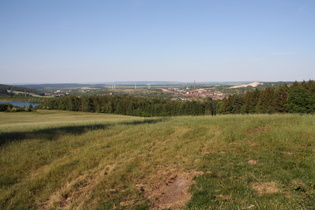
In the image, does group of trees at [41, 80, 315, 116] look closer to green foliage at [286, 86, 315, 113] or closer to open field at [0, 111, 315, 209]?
green foliage at [286, 86, 315, 113]

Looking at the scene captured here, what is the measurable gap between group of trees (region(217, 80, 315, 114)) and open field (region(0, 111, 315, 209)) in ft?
103

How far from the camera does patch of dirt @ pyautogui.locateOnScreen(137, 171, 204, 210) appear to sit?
15.1 ft

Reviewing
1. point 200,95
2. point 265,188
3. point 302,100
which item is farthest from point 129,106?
point 265,188

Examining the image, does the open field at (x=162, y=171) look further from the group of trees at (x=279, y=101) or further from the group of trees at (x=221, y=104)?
the group of trees at (x=221, y=104)

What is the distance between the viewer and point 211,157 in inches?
286

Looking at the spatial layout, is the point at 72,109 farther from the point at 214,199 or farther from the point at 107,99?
the point at 214,199

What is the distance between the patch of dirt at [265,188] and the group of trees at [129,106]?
59.1m

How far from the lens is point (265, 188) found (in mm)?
4828

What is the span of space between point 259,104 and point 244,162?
4308 centimetres

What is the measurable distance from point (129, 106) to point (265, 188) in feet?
228

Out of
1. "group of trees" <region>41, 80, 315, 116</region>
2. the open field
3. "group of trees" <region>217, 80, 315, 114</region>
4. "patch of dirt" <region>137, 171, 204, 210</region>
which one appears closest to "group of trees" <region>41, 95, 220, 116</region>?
"group of trees" <region>41, 80, 315, 116</region>

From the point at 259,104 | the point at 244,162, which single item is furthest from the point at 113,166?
the point at 259,104

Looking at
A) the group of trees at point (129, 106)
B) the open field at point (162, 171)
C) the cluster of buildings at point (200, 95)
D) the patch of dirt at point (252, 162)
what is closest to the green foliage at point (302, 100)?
the group of trees at point (129, 106)

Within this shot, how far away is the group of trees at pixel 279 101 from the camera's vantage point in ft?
118
